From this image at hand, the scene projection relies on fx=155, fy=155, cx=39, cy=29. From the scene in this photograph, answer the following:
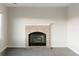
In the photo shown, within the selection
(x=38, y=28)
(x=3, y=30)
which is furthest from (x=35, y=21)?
(x=3, y=30)

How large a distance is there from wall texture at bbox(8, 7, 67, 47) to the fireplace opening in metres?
0.45

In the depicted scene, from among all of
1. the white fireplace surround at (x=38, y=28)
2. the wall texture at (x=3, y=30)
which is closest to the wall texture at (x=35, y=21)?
the white fireplace surround at (x=38, y=28)

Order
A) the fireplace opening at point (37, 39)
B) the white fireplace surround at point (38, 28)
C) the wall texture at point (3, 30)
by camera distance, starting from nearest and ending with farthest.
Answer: the wall texture at point (3, 30) → the white fireplace surround at point (38, 28) → the fireplace opening at point (37, 39)

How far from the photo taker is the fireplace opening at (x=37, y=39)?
862cm

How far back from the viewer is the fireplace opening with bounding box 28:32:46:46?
28.3 ft

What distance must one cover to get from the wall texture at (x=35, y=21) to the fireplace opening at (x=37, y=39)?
0.45 metres

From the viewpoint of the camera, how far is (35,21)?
333 inches

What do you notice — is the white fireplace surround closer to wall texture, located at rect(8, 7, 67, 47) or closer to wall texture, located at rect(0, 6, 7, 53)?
wall texture, located at rect(8, 7, 67, 47)

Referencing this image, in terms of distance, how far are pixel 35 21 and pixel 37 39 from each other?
1021 millimetres

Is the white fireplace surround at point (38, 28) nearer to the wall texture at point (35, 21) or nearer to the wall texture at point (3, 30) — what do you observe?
the wall texture at point (35, 21)

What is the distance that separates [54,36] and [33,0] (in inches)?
259

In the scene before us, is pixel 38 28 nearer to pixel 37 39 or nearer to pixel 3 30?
pixel 37 39

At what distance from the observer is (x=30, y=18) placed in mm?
8453

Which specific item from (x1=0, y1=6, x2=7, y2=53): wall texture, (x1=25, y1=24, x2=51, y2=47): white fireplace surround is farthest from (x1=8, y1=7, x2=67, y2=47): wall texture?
(x1=0, y1=6, x2=7, y2=53): wall texture
